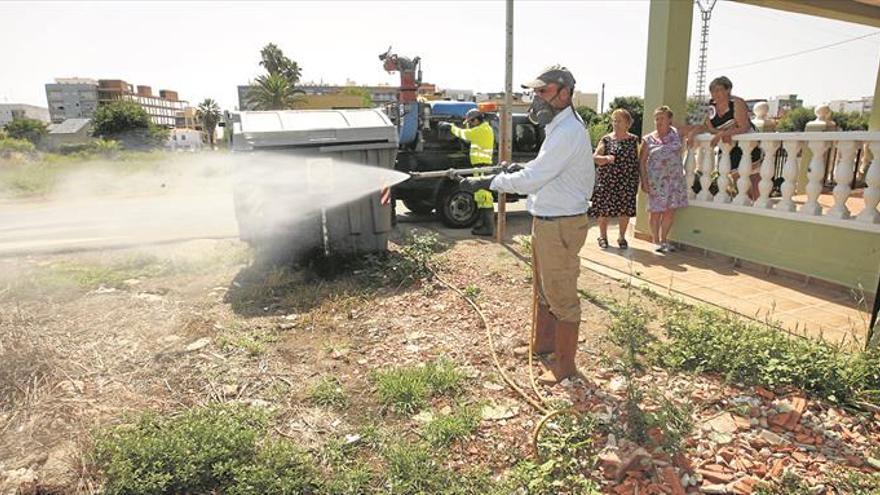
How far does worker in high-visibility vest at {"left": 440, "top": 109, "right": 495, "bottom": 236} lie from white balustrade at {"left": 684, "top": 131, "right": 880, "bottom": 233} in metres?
2.77

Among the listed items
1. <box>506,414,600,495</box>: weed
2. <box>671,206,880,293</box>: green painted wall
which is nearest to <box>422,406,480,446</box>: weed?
<box>506,414,600,495</box>: weed

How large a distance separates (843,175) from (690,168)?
1.73 metres

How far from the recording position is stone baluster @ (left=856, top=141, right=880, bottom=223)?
4.50 m

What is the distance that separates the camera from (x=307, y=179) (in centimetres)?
599

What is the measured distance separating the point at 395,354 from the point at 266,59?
2341 inches

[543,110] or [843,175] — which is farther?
[843,175]

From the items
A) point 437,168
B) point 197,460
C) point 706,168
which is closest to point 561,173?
point 197,460

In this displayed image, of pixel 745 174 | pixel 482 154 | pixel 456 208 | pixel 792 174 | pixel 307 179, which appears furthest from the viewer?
pixel 456 208

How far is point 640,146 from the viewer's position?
6320 mm

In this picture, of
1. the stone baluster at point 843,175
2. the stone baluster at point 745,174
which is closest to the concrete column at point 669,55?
the stone baluster at point 745,174

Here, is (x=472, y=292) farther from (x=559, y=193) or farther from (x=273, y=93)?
(x=273, y=93)

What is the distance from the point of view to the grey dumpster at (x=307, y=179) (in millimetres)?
5848

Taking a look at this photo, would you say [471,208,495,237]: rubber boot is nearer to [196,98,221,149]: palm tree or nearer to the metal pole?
the metal pole

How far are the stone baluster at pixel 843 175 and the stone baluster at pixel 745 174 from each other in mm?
869
